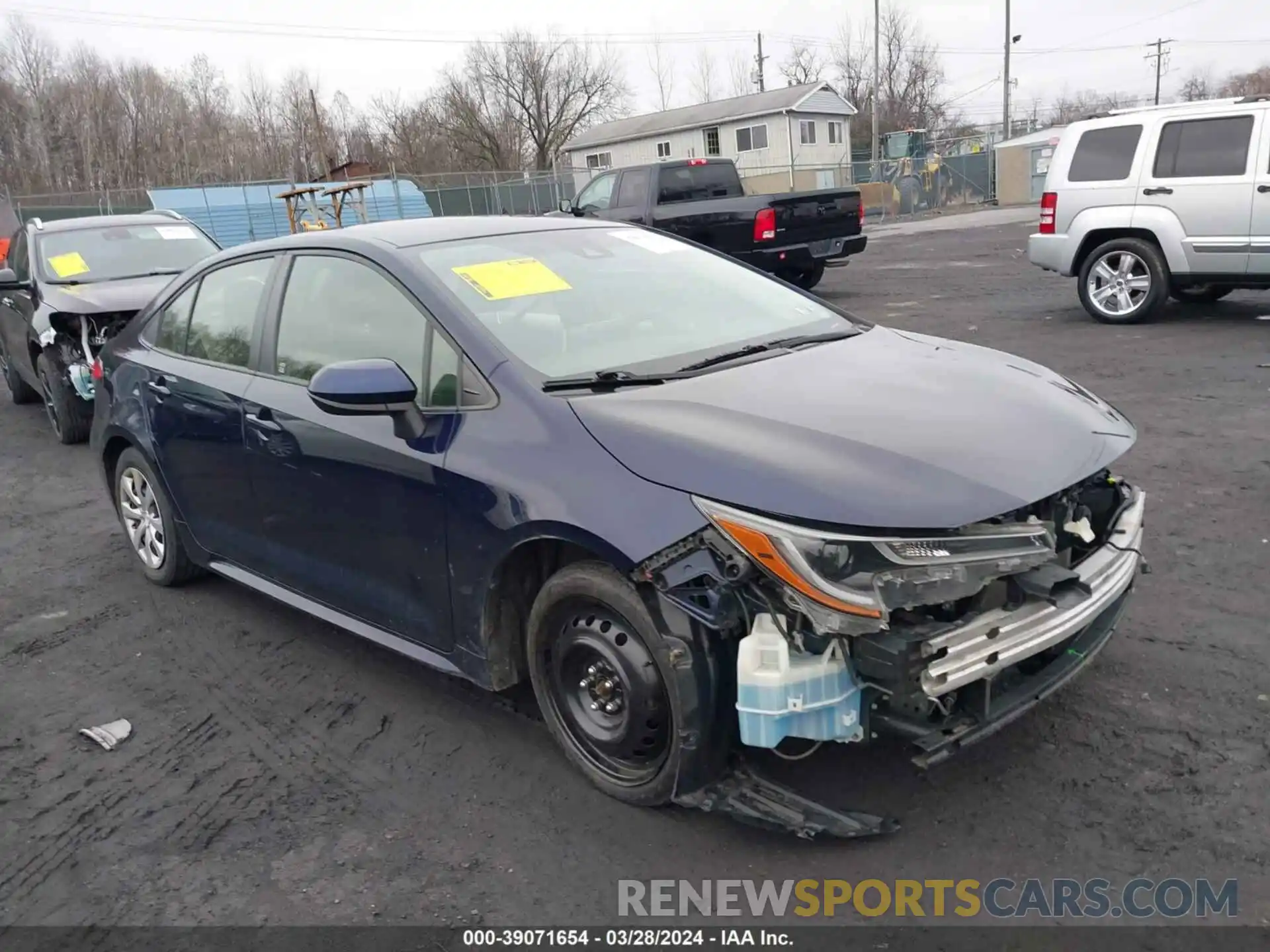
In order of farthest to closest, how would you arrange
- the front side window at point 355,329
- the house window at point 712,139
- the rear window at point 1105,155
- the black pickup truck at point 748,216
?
the house window at point 712,139
the black pickup truck at point 748,216
the rear window at point 1105,155
the front side window at point 355,329

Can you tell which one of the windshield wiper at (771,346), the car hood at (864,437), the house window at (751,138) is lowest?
the car hood at (864,437)

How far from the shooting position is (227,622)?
470 centimetres

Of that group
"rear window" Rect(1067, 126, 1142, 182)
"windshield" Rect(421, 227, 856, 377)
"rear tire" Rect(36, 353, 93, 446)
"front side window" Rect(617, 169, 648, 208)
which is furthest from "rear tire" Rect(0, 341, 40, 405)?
"rear window" Rect(1067, 126, 1142, 182)

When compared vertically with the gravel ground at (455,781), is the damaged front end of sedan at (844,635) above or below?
above

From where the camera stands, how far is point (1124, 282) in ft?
33.2

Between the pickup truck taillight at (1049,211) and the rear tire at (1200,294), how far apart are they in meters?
1.37

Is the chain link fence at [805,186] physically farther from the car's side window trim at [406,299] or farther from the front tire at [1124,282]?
the car's side window trim at [406,299]

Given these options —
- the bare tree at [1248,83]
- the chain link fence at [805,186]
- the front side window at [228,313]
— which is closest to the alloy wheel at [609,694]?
the front side window at [228,313]

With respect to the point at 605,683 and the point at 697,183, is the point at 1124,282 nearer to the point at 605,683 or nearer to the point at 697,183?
the point at 697,183

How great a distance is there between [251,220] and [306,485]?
3368 centimetres

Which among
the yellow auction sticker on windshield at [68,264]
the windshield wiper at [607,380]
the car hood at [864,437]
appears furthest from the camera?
the yellow auction sticker on windshield at [68,264]

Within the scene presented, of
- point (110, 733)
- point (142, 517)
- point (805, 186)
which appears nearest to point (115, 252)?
point (142, 517)

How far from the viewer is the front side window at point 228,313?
422 cm

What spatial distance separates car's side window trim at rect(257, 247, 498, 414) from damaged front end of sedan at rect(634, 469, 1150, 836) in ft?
3.08
